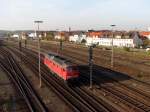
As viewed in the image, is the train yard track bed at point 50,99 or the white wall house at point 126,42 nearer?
the train yard track bed at point 50,99

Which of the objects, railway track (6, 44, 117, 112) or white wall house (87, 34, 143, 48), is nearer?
railway track (6, 44, 117, 112)

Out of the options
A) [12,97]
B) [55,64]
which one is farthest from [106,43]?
[12,97]

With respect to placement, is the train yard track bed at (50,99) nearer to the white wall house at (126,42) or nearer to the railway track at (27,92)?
the railway track at (27,92)

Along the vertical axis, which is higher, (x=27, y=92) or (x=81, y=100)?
(x=81, y=100)

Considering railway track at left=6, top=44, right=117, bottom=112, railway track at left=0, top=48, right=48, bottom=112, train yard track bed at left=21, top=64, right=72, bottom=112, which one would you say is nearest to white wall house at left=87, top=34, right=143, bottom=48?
railway track at left=0, top=48, right=48, bottom=112

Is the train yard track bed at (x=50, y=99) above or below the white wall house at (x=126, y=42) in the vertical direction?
below

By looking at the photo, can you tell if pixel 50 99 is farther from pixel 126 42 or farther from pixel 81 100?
pixel 126 42

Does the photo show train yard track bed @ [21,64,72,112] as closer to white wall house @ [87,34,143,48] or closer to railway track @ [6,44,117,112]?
railway track @ [6,44,117,112]

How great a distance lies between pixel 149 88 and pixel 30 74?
21075 mm

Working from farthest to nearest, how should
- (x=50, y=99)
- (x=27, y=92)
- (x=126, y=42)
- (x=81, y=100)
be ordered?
(x=126, y=42) < (x=27, y=92) < (x=50, y=99) < (x=81, y=100)

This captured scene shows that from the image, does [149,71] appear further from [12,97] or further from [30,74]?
[12,97]

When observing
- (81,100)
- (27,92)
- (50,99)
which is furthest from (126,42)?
(81,100)

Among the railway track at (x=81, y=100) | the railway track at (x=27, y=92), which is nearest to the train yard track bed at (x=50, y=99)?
the railway track at (x=27, y=92)

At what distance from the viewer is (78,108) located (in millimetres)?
25875
